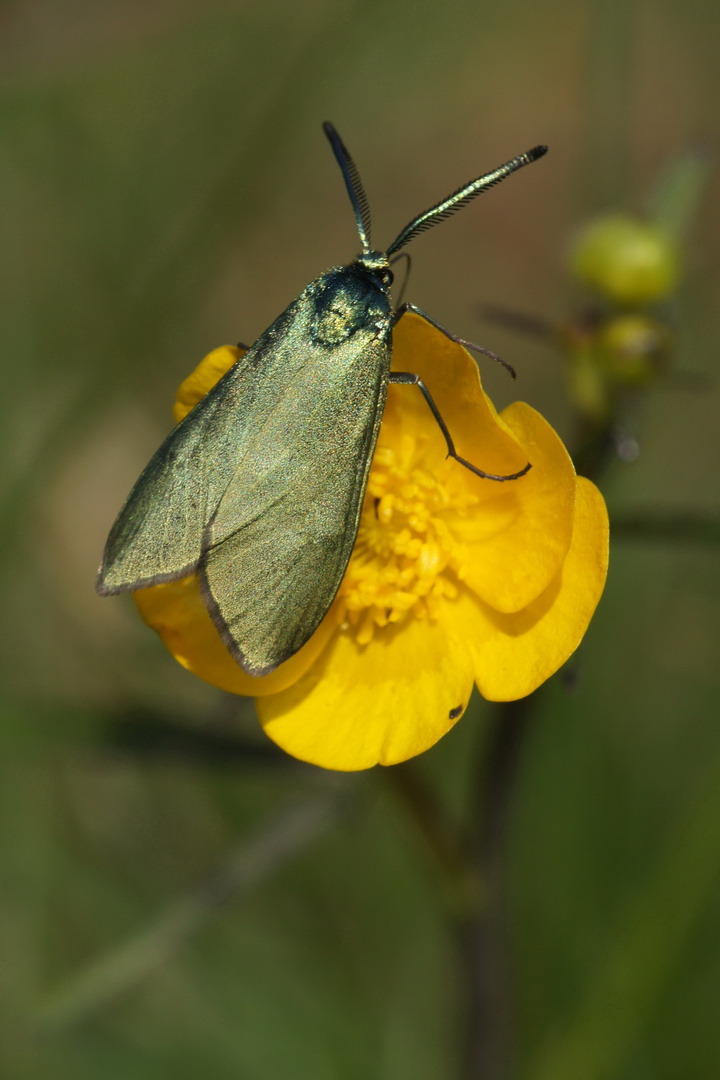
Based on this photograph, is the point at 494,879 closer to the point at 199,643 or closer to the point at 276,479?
the point at 199,643

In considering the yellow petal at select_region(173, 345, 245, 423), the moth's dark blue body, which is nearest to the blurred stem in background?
the moth's dark blue body

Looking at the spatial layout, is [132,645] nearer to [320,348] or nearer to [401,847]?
[401,847]

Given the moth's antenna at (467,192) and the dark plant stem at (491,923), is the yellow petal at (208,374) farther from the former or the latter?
the dark plant stem at (491,923)

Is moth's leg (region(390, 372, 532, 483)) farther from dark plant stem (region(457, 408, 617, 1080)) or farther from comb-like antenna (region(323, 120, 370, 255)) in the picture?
comb-like antenna (region(323, 120, 370, 255))

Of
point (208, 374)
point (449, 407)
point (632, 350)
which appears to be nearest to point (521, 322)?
point (632, 350)

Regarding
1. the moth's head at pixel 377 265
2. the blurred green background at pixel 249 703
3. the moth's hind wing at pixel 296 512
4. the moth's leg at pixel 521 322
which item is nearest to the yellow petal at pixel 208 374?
the moth's hind wing at pixel 296 512

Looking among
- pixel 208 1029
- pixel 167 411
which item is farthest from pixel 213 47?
pixel 208 1029
